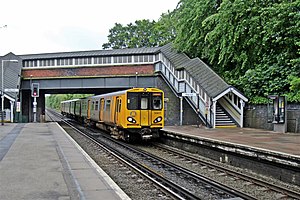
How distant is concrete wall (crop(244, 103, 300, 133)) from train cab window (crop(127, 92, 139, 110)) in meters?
7.73

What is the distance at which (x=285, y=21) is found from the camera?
2144 cm

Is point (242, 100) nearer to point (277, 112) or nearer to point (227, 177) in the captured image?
point (277, 112)

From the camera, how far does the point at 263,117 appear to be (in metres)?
22.9

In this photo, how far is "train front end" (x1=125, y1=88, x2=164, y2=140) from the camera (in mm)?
19578

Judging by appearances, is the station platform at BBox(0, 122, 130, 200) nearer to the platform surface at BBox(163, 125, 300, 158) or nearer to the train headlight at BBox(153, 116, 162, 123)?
the platform surface at BBox(163, 125, 300, 158)

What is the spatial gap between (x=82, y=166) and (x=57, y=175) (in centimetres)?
182

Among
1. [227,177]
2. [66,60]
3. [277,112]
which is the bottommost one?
[227,177]

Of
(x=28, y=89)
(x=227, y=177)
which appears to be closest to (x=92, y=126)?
(x=28, y=89)

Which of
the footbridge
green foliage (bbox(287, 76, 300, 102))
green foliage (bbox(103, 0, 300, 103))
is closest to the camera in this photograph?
green foliage (bbox(287, 76, 300, 102))

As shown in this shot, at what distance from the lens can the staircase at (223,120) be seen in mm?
25038

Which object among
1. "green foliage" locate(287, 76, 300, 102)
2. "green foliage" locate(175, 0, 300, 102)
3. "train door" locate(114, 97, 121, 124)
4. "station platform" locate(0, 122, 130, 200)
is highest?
"green foliage" locate(175, 0, 300, 102)

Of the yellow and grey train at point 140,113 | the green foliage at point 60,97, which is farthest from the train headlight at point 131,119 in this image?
the green foliage at point 60,97

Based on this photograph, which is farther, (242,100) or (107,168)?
(242,100)

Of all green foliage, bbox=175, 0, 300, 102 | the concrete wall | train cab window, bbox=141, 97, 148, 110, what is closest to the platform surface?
the concrete wall
